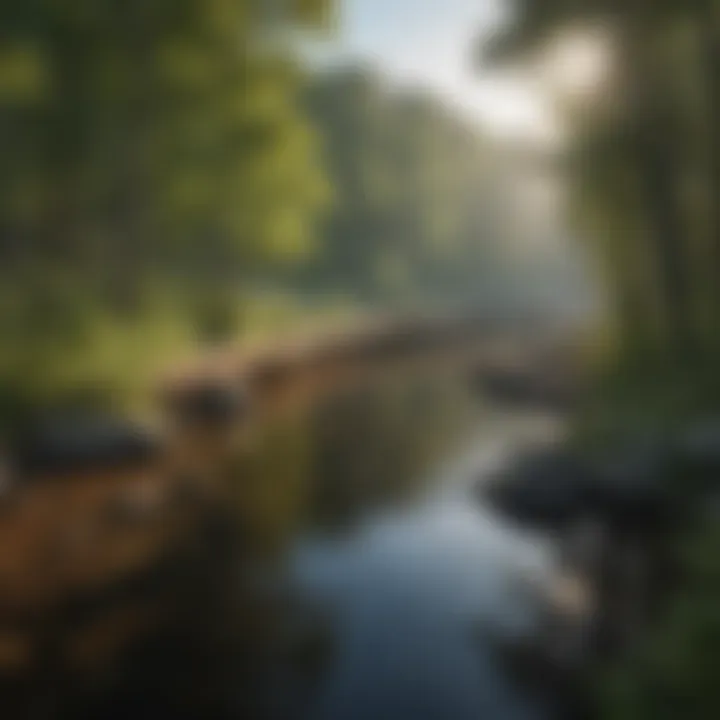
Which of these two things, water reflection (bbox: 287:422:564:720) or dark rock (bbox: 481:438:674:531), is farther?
dark rock (bbox: 481:438:674:531)

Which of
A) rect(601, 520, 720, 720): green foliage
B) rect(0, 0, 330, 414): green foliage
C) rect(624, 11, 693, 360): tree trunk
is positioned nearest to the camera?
rect(601, 520, 720, 720): green foliage

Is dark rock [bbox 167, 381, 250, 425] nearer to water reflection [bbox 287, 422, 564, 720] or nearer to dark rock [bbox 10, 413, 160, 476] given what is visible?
dark rock [bbox 10, 413, 160, 476]

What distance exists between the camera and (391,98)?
3.15 m

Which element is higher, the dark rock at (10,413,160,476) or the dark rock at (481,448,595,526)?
the dark rock at (10,413,160,476)

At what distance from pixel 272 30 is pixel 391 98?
2.41ft

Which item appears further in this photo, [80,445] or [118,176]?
[118,176]

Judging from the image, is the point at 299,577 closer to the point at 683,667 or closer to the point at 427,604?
the point at 427,604

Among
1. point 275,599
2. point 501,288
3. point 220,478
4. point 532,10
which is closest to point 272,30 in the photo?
point 532,10

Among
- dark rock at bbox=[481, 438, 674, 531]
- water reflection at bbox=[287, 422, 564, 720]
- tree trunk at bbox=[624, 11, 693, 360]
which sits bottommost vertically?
water reflection at bbox=[287, 422, 564, 720]

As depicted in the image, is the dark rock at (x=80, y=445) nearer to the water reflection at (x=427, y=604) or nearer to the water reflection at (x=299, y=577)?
the water reflection at (x=299, y=577)

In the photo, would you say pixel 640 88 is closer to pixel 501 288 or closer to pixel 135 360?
pixel 501 288

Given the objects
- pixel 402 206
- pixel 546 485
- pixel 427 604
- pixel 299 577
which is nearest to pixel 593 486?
pixel 546 485

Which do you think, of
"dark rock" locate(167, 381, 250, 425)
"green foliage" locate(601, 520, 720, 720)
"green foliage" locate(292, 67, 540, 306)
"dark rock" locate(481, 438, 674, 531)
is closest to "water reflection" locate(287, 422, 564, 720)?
"dark rock" locate(481, 438, 674, 531)

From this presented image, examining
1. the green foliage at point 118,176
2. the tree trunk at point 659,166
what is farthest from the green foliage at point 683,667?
the green foliage at point 118,176
